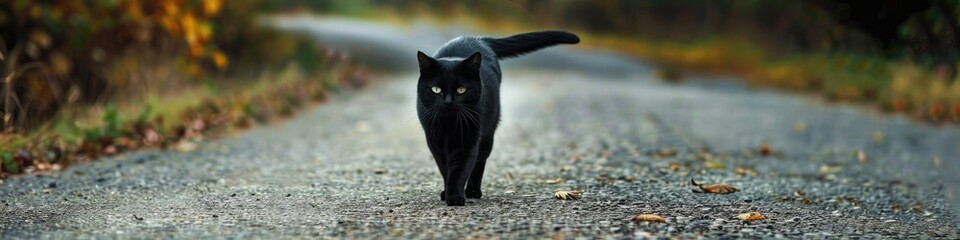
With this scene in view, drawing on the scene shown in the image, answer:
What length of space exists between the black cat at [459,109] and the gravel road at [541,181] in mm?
188

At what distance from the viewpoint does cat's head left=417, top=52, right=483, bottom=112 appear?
6137 mm

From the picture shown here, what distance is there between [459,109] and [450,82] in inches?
6.1

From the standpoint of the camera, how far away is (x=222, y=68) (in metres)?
17.4

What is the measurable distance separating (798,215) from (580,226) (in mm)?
1420

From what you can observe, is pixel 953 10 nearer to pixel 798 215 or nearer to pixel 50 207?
pixel 798 215

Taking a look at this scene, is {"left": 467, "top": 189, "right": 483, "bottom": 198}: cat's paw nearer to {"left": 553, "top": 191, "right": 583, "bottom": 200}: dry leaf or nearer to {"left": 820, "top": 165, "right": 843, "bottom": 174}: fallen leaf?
{"left": 553, "top": 191, "right": 583, "bottom": 200}: dry leaf

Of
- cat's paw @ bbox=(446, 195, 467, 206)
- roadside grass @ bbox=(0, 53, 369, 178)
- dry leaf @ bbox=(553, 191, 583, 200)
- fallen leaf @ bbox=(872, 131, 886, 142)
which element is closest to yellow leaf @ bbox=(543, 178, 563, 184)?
dry leaf @ bbox=(553, 191, 583, 200)

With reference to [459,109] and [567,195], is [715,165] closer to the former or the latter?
[567,195]

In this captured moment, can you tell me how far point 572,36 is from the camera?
7066 millimetres

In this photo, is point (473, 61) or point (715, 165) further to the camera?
point (715, 165)

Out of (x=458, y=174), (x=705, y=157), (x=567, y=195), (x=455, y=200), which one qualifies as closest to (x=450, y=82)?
(x=458, y=174)

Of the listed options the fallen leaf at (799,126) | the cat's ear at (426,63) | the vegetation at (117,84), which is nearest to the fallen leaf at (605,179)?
the cat's ear at (426,63)

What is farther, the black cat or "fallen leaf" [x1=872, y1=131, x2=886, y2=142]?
"fallen leaf" [x1=872, y1=131, x2=886, y2=142]

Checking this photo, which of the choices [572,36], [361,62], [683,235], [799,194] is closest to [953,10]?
[799,194]
